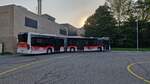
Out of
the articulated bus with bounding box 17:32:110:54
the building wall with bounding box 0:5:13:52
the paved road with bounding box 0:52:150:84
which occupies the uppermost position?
the building wall with bounding box 0:5:13:52

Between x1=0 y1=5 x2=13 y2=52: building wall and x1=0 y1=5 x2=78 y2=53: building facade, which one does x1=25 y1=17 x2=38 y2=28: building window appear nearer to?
x1=0 y1=5 x2=78 y2=53: building facade

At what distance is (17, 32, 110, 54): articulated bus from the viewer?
37.4 m

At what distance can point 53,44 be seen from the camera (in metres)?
43.2

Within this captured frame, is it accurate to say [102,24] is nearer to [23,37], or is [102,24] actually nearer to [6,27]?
[6,27]

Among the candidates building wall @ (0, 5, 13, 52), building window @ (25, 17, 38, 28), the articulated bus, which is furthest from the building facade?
the articulated bus

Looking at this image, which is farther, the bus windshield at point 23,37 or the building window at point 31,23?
the building window at point 31,23

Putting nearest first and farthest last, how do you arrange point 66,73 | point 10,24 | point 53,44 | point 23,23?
1. point 66,73
2. point 53,44
3. point 10,24
4. point 23,23

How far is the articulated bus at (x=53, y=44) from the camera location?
37.4 metres

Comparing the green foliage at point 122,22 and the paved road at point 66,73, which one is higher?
the green foliage at point 122,22

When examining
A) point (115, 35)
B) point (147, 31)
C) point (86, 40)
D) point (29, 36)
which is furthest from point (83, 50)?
point (147, 31)

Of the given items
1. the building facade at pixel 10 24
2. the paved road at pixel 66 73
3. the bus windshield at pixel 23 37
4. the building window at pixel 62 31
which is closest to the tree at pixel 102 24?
the building window at pixel 62 31

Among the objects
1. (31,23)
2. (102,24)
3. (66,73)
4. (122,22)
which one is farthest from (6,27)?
(122,22)

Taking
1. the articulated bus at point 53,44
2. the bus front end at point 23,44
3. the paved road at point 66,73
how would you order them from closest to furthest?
the paved road at point 66,73, the bus front end at point 23,44, the articulated bus at point 53,44

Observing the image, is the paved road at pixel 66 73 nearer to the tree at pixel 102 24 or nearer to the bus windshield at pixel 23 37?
the bus windshield at pixel 23 37
